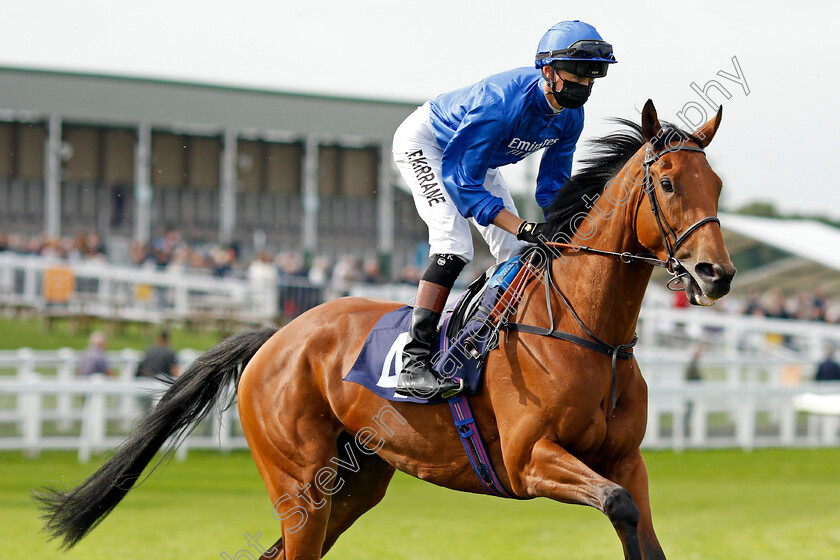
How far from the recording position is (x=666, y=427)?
43.7ft

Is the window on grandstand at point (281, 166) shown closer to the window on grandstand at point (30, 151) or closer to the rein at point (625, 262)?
the window on grandstand at point (30, 151)

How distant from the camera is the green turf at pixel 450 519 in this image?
6.53m

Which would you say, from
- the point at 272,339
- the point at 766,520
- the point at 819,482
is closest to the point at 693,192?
the point at 272,339

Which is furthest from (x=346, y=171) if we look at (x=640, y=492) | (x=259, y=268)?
(x=640, y=492)

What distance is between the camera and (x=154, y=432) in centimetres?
482

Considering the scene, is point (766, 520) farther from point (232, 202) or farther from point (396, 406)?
point (232, 202)

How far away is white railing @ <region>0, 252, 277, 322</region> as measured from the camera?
56.9 feet

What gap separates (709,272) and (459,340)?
41.9 inches

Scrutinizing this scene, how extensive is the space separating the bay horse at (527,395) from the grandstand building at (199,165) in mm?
18299

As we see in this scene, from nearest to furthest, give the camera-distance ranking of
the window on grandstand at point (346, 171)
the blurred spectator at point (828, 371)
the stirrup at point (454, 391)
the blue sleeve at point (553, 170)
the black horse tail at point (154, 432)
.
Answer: the stirrup at point (454, 391) < the blue sleeve at point (553, 170) < the black horse tail at point (154, 432) < the blurred spectator at point (828, 371) < the window on grandstand at point (346, 171)

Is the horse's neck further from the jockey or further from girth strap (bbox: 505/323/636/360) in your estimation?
the jockey

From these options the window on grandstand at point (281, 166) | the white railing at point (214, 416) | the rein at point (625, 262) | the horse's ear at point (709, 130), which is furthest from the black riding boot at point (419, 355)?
the window on grandstand at point (281, 166)

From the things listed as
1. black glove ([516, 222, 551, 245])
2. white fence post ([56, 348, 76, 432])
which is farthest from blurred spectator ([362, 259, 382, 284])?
black glove ([516, 222, 551, 245])

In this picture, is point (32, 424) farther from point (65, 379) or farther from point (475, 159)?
point (475, 159)
